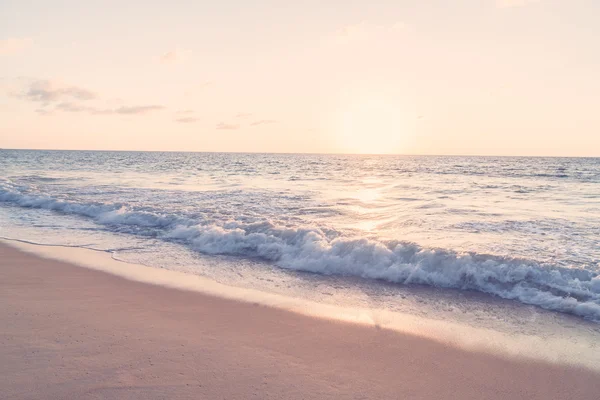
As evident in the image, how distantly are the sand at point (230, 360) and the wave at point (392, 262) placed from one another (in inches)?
105

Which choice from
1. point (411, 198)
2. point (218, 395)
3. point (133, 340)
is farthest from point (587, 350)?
point (411, 198)

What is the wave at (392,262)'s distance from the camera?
22.8ft

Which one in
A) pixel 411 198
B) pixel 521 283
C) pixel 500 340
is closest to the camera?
pixel 500 340

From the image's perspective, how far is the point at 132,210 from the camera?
14.8 meters

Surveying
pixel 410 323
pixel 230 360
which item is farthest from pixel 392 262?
pixel 230 360

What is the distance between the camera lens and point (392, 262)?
845 cm

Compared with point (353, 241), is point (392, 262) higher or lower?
lower

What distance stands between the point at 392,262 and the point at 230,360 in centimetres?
483

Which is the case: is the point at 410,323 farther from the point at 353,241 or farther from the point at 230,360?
the point at 353,241

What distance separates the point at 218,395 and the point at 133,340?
1621 millimetres

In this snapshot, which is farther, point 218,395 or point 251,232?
point 251,232

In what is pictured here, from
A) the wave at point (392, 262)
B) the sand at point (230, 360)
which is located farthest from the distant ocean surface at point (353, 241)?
the sand at point (230, 360)

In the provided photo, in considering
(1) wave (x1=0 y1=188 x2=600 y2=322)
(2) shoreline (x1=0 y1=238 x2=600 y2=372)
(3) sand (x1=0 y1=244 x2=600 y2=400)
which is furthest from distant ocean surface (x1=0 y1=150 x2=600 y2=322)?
(3) sand (x1=0 y1=244 x2=600 y2=400)

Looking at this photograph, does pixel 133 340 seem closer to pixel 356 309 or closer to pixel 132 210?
pixel 356 309
